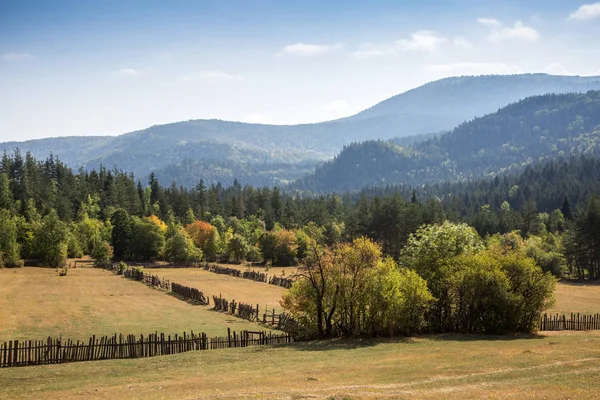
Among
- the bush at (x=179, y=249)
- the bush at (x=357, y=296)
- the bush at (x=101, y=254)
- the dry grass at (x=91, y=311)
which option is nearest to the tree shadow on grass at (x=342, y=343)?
the bush at (x=357, y=296)

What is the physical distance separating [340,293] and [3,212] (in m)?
90.4

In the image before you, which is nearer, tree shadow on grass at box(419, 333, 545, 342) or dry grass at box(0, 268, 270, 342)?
tree shadow on grass at box(419, 333, 545, 342)

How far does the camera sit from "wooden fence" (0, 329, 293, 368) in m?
33.5

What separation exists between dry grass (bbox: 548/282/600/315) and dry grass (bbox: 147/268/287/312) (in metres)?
35.0

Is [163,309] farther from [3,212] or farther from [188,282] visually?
[3,212]

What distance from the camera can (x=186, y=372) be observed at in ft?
94.8

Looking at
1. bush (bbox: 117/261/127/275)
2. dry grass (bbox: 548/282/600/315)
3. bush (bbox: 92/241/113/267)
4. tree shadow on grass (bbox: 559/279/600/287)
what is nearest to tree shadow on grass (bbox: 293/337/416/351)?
dry grass (bbox: 548/282/600/315)

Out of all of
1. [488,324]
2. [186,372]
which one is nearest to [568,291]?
[488,324]

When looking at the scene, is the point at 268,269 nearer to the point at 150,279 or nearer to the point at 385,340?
the point at 150,279

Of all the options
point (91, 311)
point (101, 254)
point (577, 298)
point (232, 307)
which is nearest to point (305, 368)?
point (232, 307)

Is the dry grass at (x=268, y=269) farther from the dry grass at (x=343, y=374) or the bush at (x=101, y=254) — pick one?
the dry grass at (x=343, y=374)

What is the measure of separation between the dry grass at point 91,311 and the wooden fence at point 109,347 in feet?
15.0

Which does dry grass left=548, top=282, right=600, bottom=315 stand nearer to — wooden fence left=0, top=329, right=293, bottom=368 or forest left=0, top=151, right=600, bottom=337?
forest left=0, top=151, right=600, bottom=337

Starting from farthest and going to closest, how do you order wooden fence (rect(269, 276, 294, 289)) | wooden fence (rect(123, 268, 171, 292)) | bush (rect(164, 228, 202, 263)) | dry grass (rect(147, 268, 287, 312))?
bush (rect(164, 228, 202, 263)) < wooden fence (rect(269, 276, 294, 289)) < wooden fence (rect(123, 268, 171, 292)) < dry grass (rect(147, 268, 287, 312))
